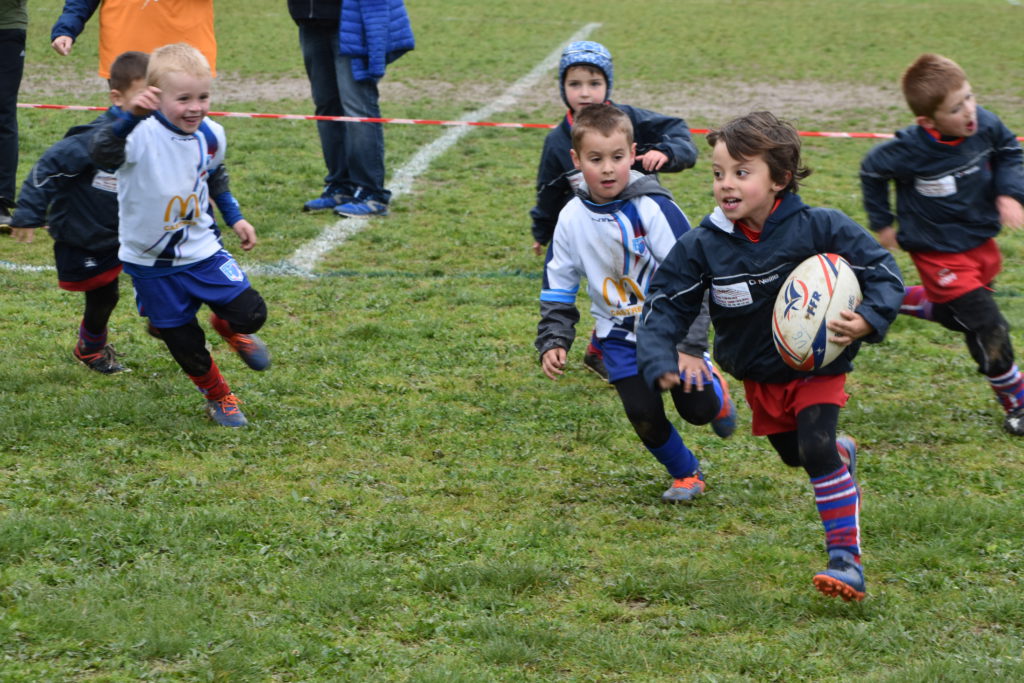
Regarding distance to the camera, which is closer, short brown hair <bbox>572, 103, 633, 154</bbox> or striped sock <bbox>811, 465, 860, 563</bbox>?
striped sock <bbox>811, 465, 860, 563</bbox>

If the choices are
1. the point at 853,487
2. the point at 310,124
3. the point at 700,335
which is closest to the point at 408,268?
the point at 700,335

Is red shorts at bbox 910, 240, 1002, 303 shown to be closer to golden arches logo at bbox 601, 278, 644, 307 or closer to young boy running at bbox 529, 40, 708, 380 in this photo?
young boy running at bbox 529, 40, 708, 380

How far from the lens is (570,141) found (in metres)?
6.02

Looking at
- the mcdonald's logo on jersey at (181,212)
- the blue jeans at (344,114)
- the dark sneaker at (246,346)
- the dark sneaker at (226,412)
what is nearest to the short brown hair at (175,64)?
the mcdonald's logo on jersey at (181,212)

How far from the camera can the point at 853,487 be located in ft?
13.6

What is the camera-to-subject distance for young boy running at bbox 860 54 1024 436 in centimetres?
559

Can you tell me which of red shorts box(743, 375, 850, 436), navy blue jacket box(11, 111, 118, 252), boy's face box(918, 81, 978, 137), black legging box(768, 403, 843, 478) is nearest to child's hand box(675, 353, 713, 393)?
red shorts box(743, 375, 850, 436)

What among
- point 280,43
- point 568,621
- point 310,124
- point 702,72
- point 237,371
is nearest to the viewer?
point 568,621

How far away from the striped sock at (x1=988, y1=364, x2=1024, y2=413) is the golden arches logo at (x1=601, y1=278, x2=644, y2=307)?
1918 millimetres

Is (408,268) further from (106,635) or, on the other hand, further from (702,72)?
(702,72)

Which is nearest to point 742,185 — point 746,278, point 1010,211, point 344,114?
point 746,278

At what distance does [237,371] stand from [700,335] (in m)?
2.80

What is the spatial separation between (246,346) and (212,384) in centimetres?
26

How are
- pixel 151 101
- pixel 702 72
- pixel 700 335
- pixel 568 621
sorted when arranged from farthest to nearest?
1. pixel 702 72
2. pixel 151 101
3. pixel 700 335
4. pixel 568 621
